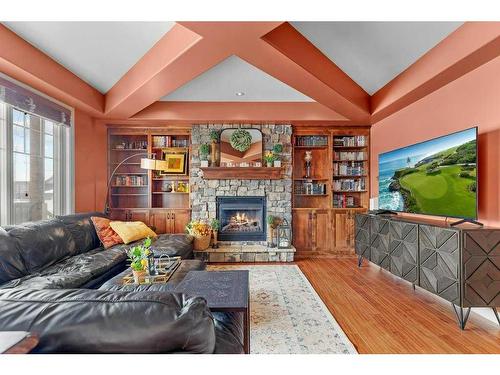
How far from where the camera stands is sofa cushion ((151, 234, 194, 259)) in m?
3.23

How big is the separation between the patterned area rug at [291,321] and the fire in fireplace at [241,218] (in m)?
1.38

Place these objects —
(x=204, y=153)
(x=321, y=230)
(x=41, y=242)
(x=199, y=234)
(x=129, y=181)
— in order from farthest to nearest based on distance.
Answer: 1. (x=129, y=181)
2. (x=321, y=230)
3. (x=204, y=153)
4. (x=199, y=234)
5. (x=41, y=242)

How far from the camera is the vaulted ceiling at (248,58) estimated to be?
8.07 feet

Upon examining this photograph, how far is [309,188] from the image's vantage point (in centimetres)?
509

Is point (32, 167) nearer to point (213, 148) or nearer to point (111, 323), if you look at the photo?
point (213, 148)

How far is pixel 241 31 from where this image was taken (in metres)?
2.21

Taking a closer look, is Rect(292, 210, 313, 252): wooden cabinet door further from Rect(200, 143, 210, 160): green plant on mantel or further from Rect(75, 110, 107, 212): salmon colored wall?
Rect(75, 110, 107, 212): salmon colored wall

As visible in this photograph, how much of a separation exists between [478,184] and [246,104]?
3453mm

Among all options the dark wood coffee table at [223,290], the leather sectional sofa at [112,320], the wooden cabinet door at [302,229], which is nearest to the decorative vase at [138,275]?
the dark wood coffee table at [223,290]

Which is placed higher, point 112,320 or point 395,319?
point 112,320

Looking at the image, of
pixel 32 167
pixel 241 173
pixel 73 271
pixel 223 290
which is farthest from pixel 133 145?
pixel 223 290

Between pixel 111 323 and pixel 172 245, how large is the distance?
282 cm
